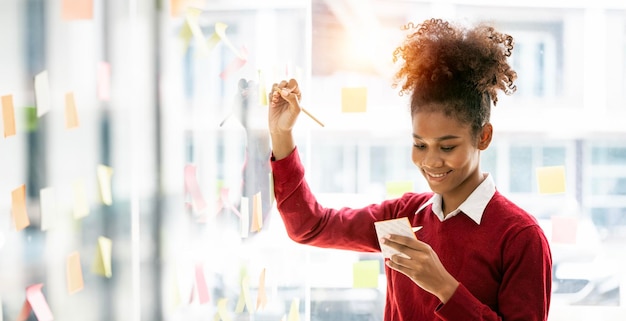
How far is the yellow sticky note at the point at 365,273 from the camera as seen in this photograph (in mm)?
1775

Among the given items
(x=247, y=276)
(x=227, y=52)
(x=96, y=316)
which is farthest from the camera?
(x=247, y=276)

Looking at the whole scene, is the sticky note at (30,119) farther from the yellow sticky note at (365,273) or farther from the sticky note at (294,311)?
the yellow sticky note at (365,273)

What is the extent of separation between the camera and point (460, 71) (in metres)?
→ 1.18

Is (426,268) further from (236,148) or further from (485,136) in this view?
(236,148)

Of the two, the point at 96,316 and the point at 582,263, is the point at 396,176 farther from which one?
the point at 96,316

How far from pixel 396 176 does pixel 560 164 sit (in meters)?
0.48

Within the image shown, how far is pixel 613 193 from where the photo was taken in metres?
1.87

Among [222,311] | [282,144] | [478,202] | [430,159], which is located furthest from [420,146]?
[222,311]

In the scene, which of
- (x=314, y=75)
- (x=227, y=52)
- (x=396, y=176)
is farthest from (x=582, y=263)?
(x=227, y=52)

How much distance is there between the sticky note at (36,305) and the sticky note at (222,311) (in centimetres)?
50

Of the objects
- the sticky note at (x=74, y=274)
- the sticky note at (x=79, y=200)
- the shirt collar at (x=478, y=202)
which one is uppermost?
the sticky note at (x=79, y=200)

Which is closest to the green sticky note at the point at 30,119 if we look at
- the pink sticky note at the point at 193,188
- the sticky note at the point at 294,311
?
the pink sticky note at the point at 193,188

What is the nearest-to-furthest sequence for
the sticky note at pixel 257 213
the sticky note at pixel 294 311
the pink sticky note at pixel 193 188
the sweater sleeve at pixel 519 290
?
the sweater sleeve at pixel 519 290, the pink sticky note at pixel 193 188, the sticky note at pixel 257 213, the sticky note at pixel 294 311

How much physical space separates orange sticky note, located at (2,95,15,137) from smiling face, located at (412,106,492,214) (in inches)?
27.4
